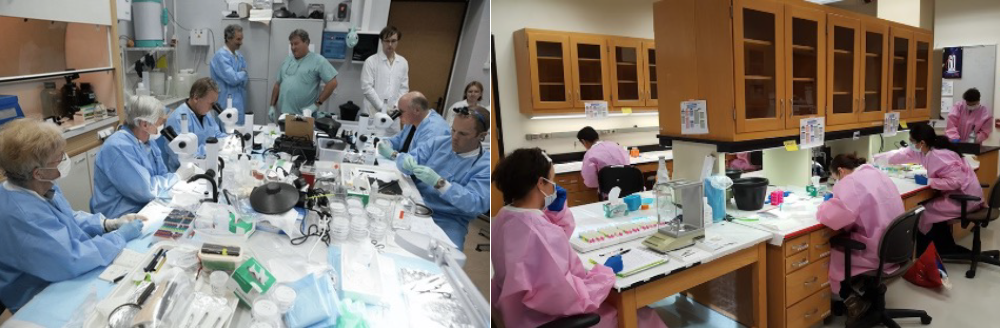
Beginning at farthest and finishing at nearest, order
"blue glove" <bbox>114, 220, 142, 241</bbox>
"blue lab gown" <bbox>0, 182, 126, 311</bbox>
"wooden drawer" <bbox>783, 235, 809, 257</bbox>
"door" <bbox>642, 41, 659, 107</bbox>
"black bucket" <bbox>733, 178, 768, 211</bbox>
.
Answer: "door" <bbox>642, 41, 659, 107</bbox> < "black bucket" <bbox>733, 178, 768, 211</bbox> < "wooden drawer" <bbox>783, 235, 809, 257</bbox> < "blue glove" <bbox>114, 220, 142, 241</bbox> < "blue lab gown" <bbox>0, 182, 126, 311</bbox>

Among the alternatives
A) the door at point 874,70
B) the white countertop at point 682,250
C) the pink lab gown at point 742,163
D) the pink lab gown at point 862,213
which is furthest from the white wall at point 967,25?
the white countertop at point 682,250

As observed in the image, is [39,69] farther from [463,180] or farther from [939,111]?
[939,111]

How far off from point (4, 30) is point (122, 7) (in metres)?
0.38

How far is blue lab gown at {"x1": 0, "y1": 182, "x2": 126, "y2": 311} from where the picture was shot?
1.48 metres

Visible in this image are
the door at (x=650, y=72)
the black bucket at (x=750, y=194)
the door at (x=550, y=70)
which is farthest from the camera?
the door at (x=650, y=72)

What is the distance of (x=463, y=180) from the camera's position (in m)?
2.02

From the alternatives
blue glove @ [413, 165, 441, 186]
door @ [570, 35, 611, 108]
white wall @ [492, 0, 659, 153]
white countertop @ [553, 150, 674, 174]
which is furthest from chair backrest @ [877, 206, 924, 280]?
blue glove @ [413, 165, 441, 186]

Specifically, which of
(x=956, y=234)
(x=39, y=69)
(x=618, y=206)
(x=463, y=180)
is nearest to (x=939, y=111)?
(x=956, y=234)

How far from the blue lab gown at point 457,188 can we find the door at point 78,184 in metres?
1.10

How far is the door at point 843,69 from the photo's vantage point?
11.5 ft

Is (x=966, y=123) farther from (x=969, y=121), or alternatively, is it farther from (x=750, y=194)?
(x=750, y=194)

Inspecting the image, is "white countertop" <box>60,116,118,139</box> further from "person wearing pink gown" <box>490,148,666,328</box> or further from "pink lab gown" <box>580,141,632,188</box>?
"pink lab gown" <box>580,141,632,188</box>

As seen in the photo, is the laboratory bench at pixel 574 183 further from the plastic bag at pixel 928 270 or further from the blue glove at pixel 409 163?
the plastic bag at pixel 928 270

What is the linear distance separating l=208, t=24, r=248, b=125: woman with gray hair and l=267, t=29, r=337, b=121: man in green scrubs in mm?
122
